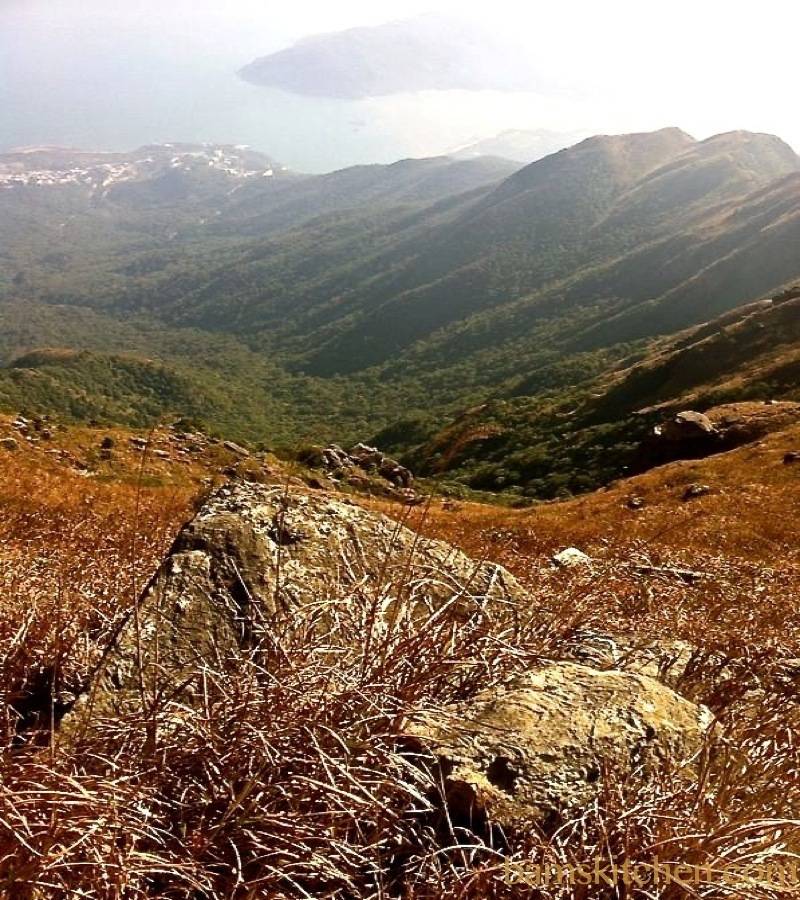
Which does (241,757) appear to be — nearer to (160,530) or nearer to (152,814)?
(152,814)

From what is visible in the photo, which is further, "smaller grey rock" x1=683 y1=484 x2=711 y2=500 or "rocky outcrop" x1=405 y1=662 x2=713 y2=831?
"smaller grey rock" x1=683 y1=484 x2=711 y2=500

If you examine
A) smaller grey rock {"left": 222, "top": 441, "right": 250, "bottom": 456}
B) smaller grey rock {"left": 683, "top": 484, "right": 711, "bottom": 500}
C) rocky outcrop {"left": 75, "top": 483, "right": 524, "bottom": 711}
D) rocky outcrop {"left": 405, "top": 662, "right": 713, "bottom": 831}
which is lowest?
smaller grey rock {"left": 683, "top": 484, "right": 711, "bottom": 500}

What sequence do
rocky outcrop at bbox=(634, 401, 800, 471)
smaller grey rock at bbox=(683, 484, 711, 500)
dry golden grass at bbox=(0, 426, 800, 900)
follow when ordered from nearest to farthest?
1. dry golden grass at bbox=(0, 426, 800, 900)
2. smaller grey rock at bbox=(683, 484, 711, 500)
3. rocky outcrop at bbox=(634, 401, 800, 471)

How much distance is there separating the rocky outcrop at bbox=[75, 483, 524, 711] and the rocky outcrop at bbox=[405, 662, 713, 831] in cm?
61

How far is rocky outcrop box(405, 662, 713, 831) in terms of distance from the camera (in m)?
2.67

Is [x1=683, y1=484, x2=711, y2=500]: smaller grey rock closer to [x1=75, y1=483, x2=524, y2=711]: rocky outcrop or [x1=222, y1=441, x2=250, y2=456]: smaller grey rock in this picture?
[x1=222, y1=441, x2=250, y2=456]: smaller grey rock

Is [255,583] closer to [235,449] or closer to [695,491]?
[235,449]

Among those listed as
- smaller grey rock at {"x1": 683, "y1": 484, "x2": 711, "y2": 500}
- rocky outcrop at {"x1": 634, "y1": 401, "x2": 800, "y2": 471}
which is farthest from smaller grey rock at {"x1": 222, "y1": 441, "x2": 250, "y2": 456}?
rocky outcrop at {"x1": 634, "y1": 401, "x2": 800, "y2": 471}

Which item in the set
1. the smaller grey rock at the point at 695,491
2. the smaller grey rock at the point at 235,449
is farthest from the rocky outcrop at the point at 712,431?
the smaller grey rock at the point at 235,449

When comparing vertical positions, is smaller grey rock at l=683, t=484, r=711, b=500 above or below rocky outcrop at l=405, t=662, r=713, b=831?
below

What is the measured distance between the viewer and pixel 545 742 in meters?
2.96

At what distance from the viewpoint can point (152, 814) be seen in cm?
237

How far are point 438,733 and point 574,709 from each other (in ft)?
2.56

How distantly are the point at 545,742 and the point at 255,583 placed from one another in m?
2.49
